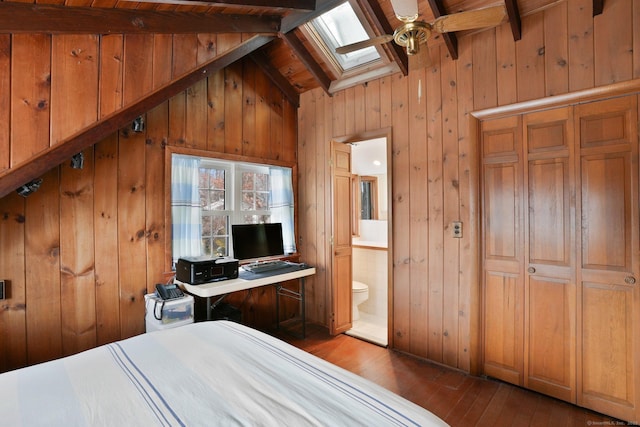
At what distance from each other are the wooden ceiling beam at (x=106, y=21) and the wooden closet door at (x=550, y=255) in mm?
2339

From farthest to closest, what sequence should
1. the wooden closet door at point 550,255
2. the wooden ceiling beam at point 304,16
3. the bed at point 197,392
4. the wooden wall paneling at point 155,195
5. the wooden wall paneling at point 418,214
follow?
the wooden wall paneling at point 418,214
the wooden wall paneling at point 155,195
the wooden ceiling beam at point 304,16
the wooden closet door at point 550,255
the bed at point 197,392

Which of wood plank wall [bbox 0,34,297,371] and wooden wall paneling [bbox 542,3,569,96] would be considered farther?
wooden wall paneling [bbox 542,3,569,96]

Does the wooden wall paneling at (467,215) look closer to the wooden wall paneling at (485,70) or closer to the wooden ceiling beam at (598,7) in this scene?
the wooden wall paneling at (485,70)

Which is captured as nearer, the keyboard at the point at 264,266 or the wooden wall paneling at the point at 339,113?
the keyboard at the point at 264,266

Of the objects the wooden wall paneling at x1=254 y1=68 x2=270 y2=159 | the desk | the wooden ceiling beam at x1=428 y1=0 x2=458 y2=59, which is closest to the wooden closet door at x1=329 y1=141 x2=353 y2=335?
the desk

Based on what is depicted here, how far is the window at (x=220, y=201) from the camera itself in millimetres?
2820

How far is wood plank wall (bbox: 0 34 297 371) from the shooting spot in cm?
153

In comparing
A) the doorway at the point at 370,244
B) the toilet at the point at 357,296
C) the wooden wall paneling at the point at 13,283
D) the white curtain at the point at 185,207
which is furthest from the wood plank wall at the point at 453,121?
the wooden wall paneling at the point at 13,283

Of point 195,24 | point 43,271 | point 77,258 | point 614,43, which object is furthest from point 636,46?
point 43,271

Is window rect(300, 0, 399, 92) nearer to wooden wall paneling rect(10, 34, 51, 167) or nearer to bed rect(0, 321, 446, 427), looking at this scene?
wooden wall paneling rect(10, 34, 51, 167)

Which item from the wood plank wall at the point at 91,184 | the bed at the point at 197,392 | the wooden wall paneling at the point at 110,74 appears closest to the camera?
the bed at the point at 197,392

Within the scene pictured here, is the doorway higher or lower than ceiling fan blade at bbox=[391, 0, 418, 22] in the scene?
lower

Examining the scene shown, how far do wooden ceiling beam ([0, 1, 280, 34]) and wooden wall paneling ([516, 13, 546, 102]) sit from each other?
79.9 inches

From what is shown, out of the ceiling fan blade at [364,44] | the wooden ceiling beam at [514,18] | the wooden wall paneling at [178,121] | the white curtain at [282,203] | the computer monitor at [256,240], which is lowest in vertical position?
the computer monitor at [256,240]
